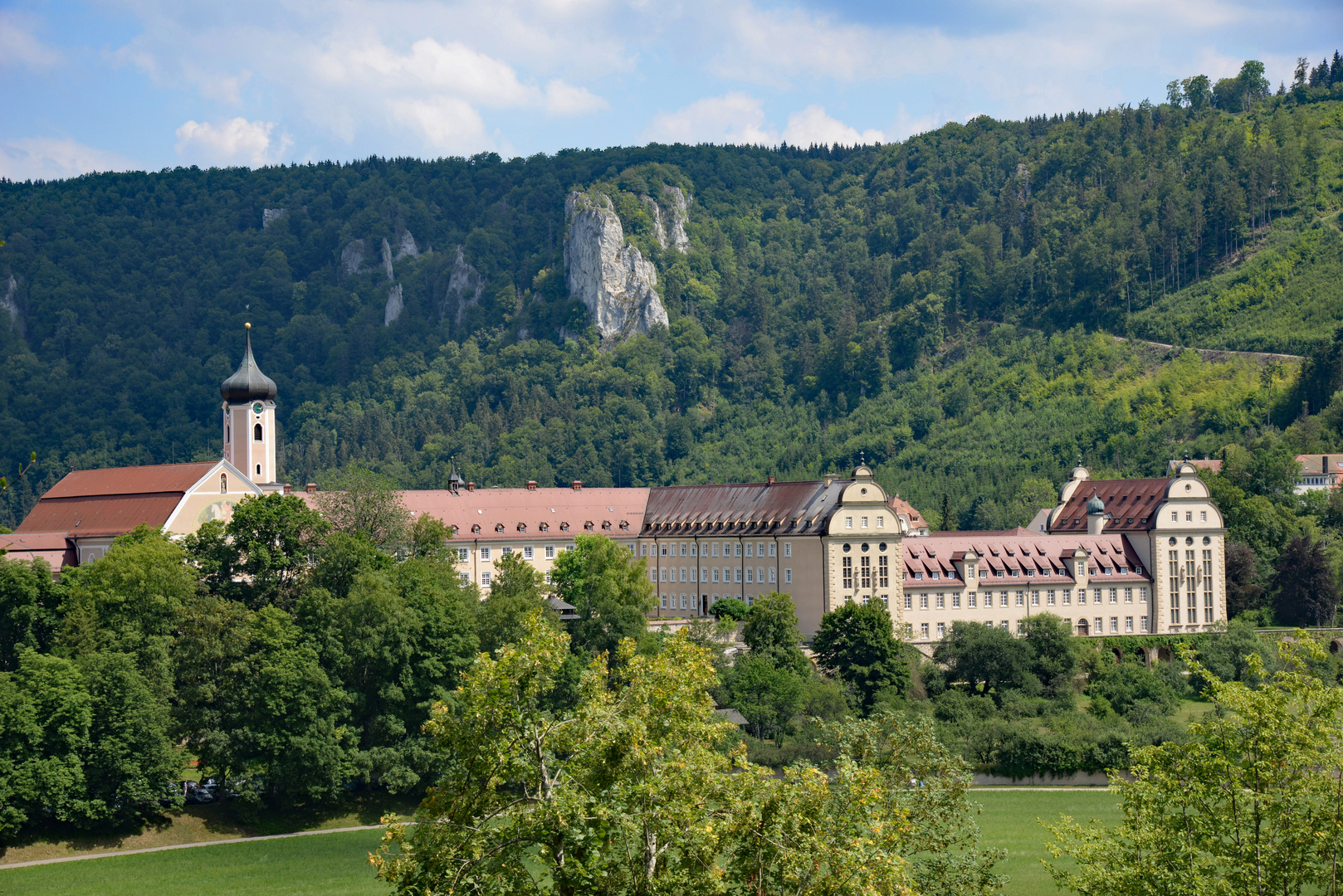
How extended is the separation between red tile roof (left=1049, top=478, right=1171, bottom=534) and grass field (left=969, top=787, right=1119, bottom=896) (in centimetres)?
3065

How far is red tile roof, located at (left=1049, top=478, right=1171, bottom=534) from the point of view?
99.1 metres

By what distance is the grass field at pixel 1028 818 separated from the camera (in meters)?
53.7

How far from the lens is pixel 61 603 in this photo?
68.4 metres

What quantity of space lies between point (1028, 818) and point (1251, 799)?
38.5m

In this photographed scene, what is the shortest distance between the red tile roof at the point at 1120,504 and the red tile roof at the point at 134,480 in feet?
183

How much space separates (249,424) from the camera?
101875 millimetres

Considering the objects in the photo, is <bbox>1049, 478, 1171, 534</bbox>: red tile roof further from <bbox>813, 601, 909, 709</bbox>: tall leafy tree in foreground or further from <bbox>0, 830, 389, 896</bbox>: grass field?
<bbox>0, 830, 389, 896</bbox>: grass field

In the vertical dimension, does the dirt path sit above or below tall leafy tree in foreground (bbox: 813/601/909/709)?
below

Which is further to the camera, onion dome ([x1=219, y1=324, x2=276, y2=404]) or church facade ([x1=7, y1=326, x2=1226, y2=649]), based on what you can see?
onion dome ([x1=219, y1=324, x2=276, y2=404])

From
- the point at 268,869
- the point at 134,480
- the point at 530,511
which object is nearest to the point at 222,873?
the point at 268,869

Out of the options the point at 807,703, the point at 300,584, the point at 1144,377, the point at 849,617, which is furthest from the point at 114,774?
the point at 1144,377

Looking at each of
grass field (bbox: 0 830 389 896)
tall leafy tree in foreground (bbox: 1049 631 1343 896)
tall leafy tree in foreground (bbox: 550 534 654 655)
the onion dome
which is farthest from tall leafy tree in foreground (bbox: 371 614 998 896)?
the onion dome

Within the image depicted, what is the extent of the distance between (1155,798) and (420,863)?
15.0m

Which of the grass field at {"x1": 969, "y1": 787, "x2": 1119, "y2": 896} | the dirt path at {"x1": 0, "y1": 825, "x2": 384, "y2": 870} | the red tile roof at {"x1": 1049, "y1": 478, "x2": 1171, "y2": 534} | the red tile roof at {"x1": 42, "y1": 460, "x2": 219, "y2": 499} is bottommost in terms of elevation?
the grass field at {"x1": 969, "y1": 787, "x2": 1119, "y2": 896}
